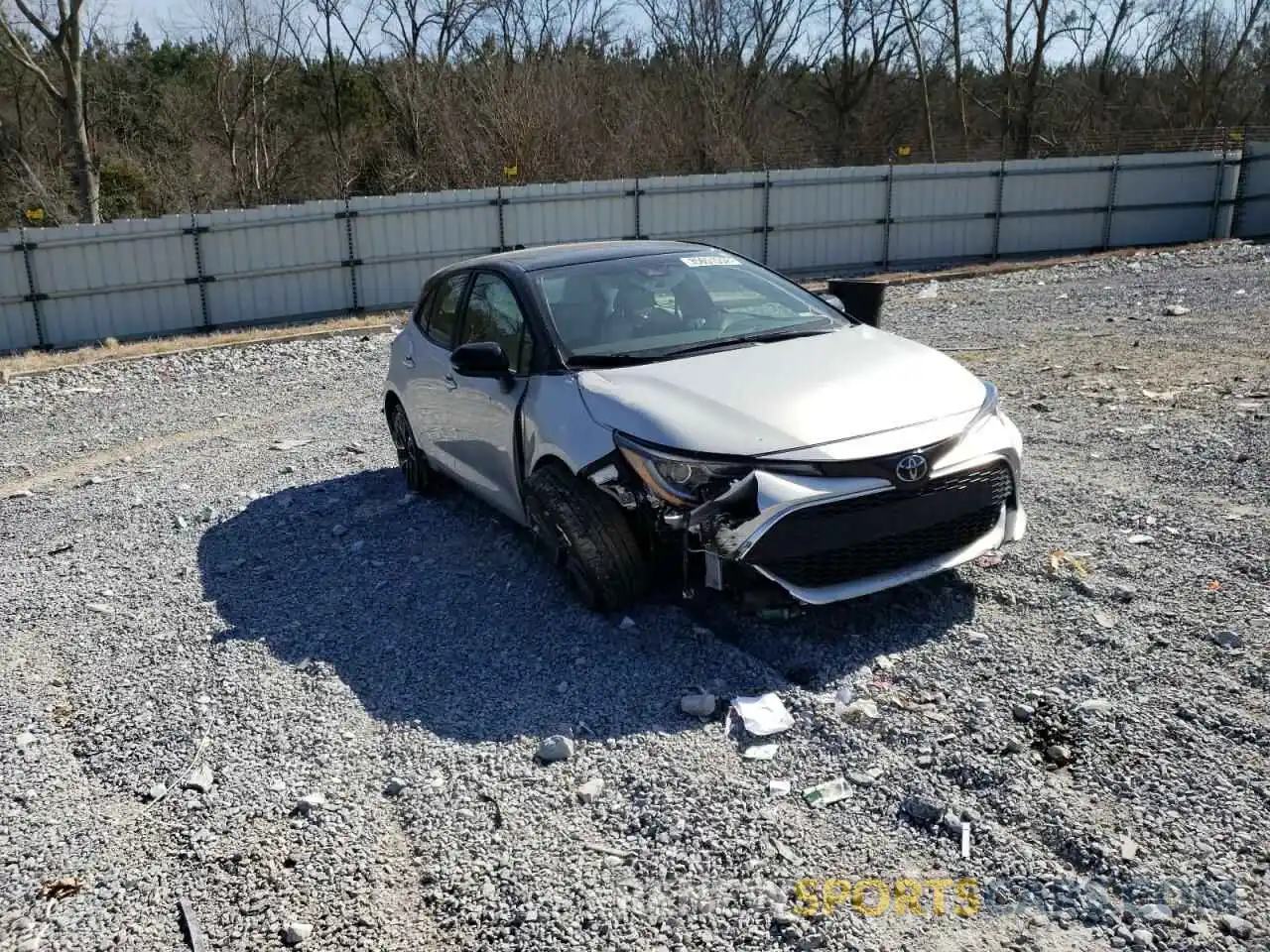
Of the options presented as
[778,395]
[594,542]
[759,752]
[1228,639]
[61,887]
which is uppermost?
[778,395]

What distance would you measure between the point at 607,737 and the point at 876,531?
1.29 m

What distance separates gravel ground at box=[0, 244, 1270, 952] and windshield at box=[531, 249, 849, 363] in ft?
4.03

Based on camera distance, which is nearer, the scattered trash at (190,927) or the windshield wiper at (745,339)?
the scattered trash at (190,927)

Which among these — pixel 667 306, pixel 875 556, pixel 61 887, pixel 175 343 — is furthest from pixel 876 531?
pixel 175 343

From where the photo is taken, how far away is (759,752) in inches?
149

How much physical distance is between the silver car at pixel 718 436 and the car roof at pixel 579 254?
1.3 inches

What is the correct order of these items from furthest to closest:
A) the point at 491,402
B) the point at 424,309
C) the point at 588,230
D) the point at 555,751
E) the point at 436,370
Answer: the point at 588,230 < the point at 424,309 < the point at 436,370 < the point at 491,402 < the point at 555,751

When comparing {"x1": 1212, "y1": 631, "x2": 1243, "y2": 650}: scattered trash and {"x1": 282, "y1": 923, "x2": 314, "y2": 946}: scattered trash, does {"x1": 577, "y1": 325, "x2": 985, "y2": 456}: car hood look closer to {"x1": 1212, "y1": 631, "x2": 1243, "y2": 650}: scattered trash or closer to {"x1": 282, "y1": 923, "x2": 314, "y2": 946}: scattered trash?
{"x1": 1212, "y1": 631, "x2": 1243, "y2": 650}: scattered trash

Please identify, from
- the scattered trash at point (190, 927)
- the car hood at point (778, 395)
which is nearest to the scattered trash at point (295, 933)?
the scattered trash at point (190, 927)

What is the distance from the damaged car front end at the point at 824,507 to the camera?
13.7 ft

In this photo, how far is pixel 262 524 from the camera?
22.6 ft

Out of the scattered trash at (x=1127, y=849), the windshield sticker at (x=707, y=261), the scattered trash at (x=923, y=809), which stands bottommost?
the scattered trash at (x=923, y=809)

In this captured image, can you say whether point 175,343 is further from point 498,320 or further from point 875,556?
point 875,556

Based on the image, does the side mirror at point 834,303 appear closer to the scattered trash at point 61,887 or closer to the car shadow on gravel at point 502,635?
the car shadow on gravel at point 502,635
